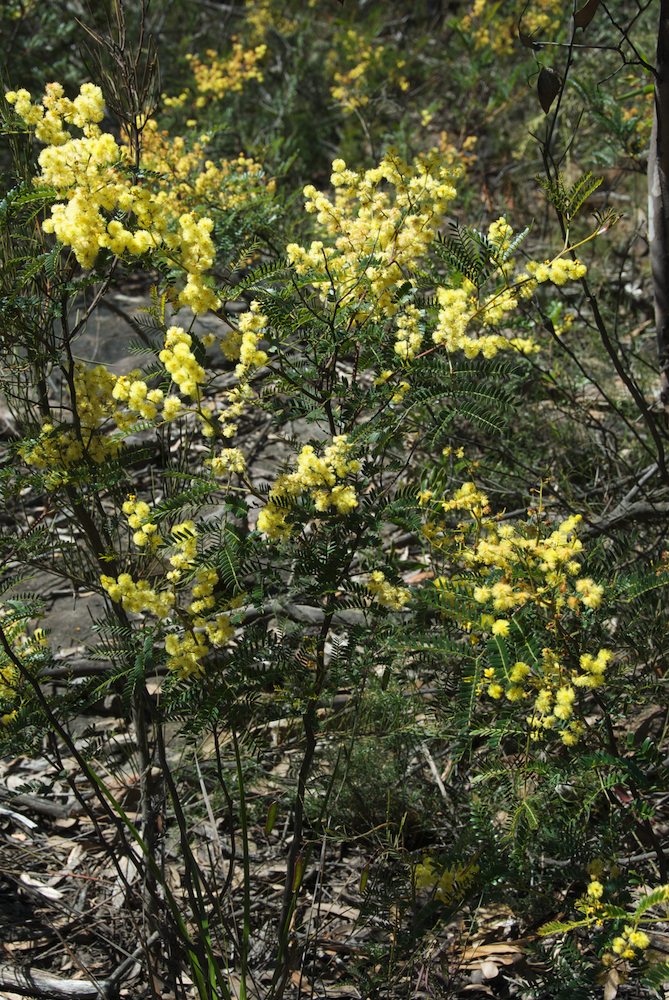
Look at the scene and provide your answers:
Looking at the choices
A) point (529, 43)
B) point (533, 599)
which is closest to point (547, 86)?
point (529, 43)

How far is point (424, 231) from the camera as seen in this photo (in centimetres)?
207

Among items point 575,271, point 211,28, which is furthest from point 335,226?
point 211,28

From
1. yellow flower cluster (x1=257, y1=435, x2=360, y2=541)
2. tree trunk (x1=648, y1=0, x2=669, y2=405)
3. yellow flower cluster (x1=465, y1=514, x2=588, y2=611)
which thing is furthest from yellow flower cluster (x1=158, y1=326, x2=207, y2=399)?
tree trunk (x1=648, y1=0, x2=669, y2=405)

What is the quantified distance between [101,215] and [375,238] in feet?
2.08

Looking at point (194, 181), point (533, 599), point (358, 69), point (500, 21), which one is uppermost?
point (500, 21)

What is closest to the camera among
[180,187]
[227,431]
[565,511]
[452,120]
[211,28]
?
[227,431]

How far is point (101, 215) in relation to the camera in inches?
75.5

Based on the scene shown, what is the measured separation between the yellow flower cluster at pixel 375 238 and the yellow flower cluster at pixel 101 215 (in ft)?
0.93

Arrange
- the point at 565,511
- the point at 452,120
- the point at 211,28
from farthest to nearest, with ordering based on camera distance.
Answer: the point at 211,28, the point at 452,120, the point at 565,511

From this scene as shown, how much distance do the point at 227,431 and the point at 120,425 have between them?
1.14 ft

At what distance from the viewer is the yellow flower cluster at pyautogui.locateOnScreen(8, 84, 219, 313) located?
184 cm

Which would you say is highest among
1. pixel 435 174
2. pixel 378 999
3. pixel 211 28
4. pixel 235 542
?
pixel 211 28

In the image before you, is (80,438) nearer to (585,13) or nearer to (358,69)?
(585,13)

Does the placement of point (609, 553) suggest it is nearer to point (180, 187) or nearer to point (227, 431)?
point (227, 431)
